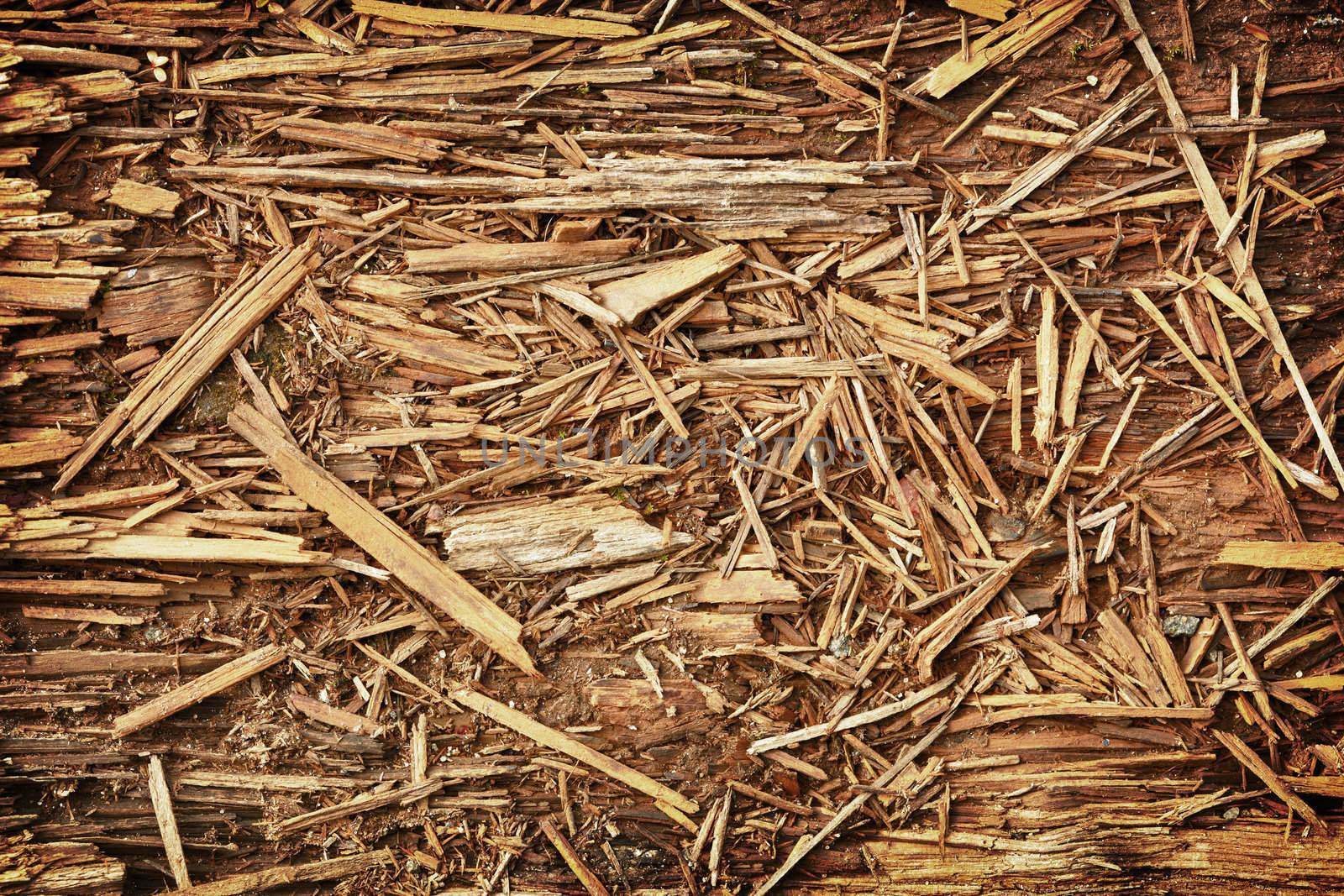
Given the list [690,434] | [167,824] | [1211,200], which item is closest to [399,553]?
[690,434]

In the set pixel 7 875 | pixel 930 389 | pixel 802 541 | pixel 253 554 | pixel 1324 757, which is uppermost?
pixel 930 389

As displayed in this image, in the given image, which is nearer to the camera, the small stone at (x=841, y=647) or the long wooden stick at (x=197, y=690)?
the long wooden stick at (x=197, y=690)

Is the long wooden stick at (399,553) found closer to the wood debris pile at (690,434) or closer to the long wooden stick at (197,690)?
the wood debris pile at (690,434)

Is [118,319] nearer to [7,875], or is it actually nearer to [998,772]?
[7,875]

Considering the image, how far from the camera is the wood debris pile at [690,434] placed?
9.98 ft

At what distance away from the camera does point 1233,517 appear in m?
3.17

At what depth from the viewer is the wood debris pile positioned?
3041 millimetres

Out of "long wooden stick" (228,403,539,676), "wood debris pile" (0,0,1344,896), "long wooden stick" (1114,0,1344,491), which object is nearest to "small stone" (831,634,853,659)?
"wood debris pile" (0,0,1344,896)

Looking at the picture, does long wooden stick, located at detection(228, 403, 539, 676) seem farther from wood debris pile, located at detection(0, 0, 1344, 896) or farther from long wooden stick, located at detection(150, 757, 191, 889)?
long wooden stick, located at detection(150, 757, 191, 889)

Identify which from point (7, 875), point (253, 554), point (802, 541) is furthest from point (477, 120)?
point (7, 875)

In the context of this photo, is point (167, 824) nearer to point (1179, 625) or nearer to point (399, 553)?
point (399, 553)

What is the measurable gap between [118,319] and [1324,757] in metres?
4.70

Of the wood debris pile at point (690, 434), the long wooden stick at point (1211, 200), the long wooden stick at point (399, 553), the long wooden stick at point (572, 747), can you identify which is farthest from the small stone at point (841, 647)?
the long wooden stick at point (1211, 200)

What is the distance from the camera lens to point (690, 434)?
313 cm
